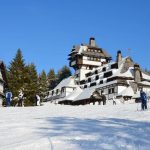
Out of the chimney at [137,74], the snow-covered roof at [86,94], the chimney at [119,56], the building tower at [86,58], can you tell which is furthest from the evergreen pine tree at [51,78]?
the snow-covered roof at [86,94]

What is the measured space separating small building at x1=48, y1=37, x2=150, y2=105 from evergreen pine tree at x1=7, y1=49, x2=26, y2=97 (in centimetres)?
1526

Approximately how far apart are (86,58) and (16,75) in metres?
38.2

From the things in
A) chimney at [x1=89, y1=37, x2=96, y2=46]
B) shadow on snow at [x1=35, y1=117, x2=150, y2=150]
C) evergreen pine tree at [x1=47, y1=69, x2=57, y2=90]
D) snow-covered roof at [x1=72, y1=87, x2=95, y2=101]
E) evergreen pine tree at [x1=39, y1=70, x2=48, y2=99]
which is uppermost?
chimney at [x1=89, y1=37, x2=96, y2=46]

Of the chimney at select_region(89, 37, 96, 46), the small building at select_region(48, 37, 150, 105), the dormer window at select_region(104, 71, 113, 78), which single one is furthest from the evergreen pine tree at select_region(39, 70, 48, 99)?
the chimney at select_region(89, 37, 96, 46)

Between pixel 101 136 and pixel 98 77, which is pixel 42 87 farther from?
pixel 101 136

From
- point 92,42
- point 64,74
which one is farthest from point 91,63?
point 64,74

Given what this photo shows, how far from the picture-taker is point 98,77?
9462 centimetres

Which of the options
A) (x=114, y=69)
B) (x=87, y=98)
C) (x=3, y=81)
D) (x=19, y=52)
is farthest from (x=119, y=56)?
(x=3, y=81)

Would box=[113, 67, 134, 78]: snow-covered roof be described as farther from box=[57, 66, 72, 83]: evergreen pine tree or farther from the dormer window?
box=[57, 66, 72, 83]: evergreen pine tree

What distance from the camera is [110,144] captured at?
37.9 feet

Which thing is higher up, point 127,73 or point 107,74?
point 107,74

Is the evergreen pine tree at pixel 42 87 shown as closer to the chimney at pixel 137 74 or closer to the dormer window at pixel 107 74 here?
the dormer window at pixel 107 74

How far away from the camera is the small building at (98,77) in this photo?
276ft

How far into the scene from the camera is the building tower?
104 m
